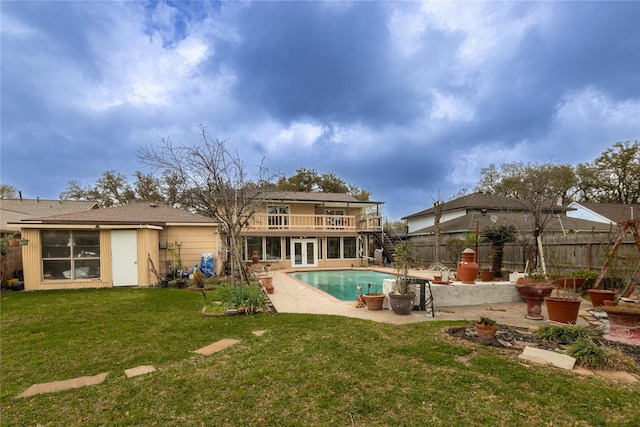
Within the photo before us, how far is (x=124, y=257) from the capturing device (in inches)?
447

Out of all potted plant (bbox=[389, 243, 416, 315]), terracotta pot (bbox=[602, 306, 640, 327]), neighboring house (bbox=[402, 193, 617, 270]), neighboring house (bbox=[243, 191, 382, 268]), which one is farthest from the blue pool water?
terracotta pot (bbox=[602, 306, 640, 327])

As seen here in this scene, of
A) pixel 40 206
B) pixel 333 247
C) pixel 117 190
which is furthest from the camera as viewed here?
pixel 117 190

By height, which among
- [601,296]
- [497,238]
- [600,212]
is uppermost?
[600,212]

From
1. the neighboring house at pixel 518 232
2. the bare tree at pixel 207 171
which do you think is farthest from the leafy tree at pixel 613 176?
Result: the bare tree at pixel 207 171

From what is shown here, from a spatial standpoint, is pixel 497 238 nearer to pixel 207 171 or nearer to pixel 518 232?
pixel 518 232

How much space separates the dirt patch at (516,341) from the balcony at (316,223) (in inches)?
589

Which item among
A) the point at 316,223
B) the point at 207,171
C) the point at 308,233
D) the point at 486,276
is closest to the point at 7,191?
the point at 308,233

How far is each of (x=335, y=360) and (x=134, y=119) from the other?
13240 mm

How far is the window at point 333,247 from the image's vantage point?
2078cm

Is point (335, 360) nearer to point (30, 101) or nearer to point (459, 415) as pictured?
point (459, 415)

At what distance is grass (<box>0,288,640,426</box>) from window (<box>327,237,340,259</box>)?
586 inches

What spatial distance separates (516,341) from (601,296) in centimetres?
443

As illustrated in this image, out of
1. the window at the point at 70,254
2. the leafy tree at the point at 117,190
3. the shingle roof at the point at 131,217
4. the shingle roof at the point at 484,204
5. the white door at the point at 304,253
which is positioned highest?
the leafy tree at the point at 117,190

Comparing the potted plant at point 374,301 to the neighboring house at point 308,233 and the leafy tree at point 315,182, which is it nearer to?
the neighboring house at point 308,233
